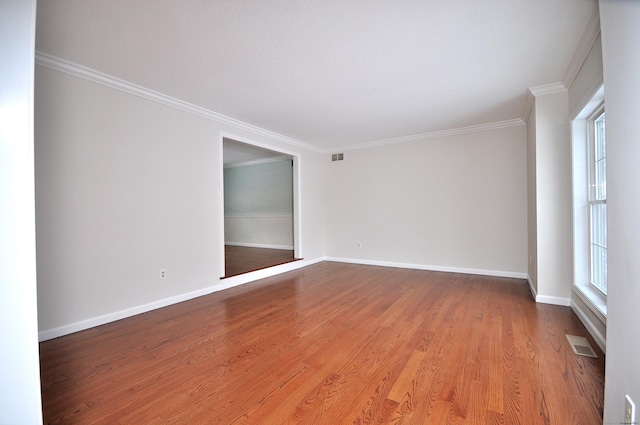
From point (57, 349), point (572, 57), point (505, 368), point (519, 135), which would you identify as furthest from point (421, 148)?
point (57, 349)

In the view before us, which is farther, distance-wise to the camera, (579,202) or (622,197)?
(579,202)

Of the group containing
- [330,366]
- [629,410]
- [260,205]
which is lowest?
[330,366]

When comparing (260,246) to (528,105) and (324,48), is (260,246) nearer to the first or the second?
(324,48)

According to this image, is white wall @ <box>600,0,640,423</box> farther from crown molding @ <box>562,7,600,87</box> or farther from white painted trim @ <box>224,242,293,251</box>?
white painted trim @ <box>224,242,293,251</box>

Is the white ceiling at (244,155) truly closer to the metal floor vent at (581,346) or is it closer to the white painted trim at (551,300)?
the white painted trim at (551,300)

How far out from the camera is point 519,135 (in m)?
4.29

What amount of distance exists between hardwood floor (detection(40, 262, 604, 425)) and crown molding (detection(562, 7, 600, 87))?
2.42 metres

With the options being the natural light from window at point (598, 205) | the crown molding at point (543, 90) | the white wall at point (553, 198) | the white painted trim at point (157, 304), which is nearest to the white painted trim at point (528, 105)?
the crown molding at point (543, 90)

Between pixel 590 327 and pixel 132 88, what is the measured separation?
5025 millimetres

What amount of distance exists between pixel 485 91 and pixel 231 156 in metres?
5.81

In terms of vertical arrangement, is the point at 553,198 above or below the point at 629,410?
above

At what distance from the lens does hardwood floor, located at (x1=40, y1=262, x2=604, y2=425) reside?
1524 mm

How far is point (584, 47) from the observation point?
2262mm

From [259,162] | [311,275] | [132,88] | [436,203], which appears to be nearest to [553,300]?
[436,203]
